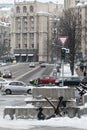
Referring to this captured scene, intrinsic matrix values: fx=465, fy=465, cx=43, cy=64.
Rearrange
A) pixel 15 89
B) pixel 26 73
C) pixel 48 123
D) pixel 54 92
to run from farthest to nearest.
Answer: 1. pixel 26 73
2. pixel 15 89
3. pixel 54 92
4. pixel 48 123

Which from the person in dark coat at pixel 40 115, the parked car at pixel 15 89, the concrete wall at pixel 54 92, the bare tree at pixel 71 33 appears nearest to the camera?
the person in dark coat at pixel 40 115

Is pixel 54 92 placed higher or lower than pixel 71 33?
higher

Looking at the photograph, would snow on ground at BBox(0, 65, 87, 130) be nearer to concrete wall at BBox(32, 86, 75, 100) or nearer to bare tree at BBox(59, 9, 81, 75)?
concrete wall at BBox(32, 86, 75, 100)

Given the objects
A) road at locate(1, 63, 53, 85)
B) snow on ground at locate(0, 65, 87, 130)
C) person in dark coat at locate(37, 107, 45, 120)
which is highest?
person in dark coat at locate(37, 107, 45, 120)

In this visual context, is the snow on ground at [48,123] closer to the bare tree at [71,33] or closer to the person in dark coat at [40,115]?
the person in dark coat at [40,115]

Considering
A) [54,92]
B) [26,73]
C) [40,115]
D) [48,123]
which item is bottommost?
[26,73]

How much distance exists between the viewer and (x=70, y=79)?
5606 cm

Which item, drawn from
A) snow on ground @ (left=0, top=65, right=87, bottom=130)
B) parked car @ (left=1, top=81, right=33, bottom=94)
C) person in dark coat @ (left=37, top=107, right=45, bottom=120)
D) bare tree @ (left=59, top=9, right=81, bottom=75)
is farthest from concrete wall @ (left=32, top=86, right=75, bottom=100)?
bare tree @ (left=59, top=9, right=81, bottom=75)

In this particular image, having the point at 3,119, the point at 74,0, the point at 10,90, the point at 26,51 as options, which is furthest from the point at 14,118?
the point at 26,51

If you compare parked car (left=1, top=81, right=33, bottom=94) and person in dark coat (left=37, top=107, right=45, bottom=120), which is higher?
person in dark coat (left=37, top=107, right=45, bottom=120)

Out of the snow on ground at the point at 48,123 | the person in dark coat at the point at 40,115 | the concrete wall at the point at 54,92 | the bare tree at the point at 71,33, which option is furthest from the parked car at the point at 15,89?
the bare tree at the point at 71,33

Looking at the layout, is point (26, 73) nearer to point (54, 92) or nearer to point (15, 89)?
point (15, 89)

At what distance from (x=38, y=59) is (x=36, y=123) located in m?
178

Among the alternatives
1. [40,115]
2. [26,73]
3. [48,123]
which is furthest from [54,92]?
[26,73]
